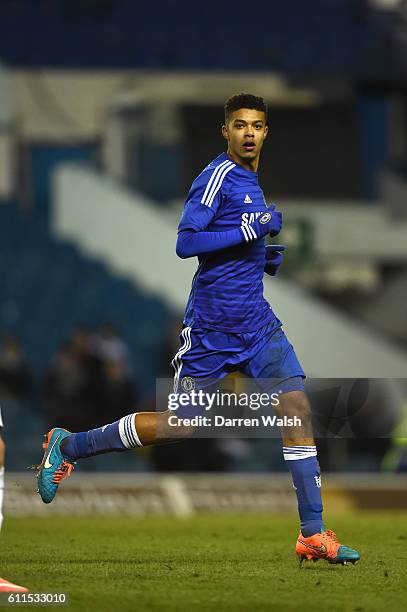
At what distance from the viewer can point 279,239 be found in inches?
892

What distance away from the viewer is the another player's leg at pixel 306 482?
715 centimetres

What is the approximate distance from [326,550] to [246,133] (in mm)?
2024

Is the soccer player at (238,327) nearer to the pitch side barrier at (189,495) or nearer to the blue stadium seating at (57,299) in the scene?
the pitch side barrier at (189,495)

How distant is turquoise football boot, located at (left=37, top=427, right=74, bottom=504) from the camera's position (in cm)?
734

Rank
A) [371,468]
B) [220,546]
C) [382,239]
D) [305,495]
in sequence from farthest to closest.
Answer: [382,239]
[371,468]
[220,546]
[305,495]

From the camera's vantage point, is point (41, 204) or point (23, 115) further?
point (23, 115)

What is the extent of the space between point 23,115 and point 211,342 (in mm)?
18290

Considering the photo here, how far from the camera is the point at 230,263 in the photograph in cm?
729

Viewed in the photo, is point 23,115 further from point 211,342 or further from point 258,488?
point 211,342

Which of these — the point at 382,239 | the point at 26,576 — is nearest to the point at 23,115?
the point at 382,239

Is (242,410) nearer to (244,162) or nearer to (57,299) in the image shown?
(244,162)

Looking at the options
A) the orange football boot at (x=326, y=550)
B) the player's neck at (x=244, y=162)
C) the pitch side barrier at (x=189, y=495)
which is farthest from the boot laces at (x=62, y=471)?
the pitch side barrier at (x=189, y=495)

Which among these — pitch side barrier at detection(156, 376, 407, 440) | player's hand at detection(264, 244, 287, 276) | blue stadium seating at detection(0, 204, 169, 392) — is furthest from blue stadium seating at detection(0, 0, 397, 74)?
player's hand at detection(264, 244, 287, 276)

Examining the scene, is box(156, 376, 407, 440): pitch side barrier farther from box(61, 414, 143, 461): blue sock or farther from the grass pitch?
the grass pitch
